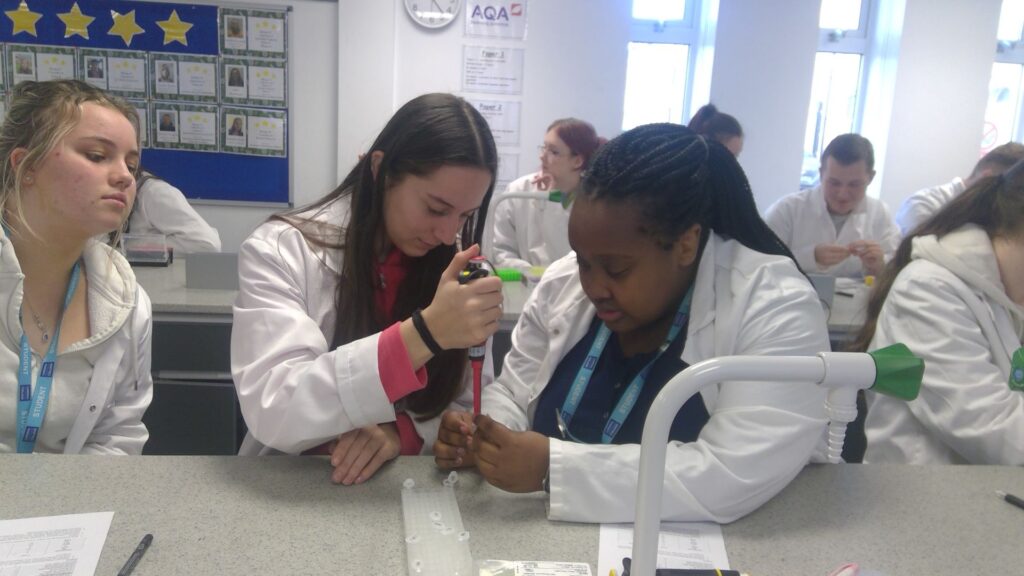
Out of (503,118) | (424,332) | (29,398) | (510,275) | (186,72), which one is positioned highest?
(186,72)

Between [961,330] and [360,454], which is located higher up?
[961,330]

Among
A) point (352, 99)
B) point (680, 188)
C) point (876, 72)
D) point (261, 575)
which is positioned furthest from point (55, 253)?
point (876, 72)

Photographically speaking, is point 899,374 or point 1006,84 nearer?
point 899,374

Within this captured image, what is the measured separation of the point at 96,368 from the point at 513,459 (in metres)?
0.85

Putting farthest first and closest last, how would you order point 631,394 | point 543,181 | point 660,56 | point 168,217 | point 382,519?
1. point 660,56
2. point 543,181
3. point 168,217
4. point 631,394
5. point 382,519

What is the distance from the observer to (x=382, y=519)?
1.01 m

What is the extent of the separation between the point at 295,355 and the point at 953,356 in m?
1.23

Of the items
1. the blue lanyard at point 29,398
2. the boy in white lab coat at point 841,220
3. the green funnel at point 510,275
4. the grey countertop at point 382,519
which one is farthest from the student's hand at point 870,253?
the blue lanyard at point 29,398

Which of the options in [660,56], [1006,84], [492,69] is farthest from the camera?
[1006,84]

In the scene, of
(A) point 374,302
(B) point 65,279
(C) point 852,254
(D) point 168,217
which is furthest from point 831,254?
(D) point 168,217

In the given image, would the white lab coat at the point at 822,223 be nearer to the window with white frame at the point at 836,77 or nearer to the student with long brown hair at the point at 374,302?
the window with white frame at the point at 836,77

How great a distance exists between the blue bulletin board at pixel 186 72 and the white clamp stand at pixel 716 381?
162 inches

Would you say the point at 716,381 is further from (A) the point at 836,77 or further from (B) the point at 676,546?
(A) the point at 836,77

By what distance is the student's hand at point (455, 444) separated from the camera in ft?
3.75
